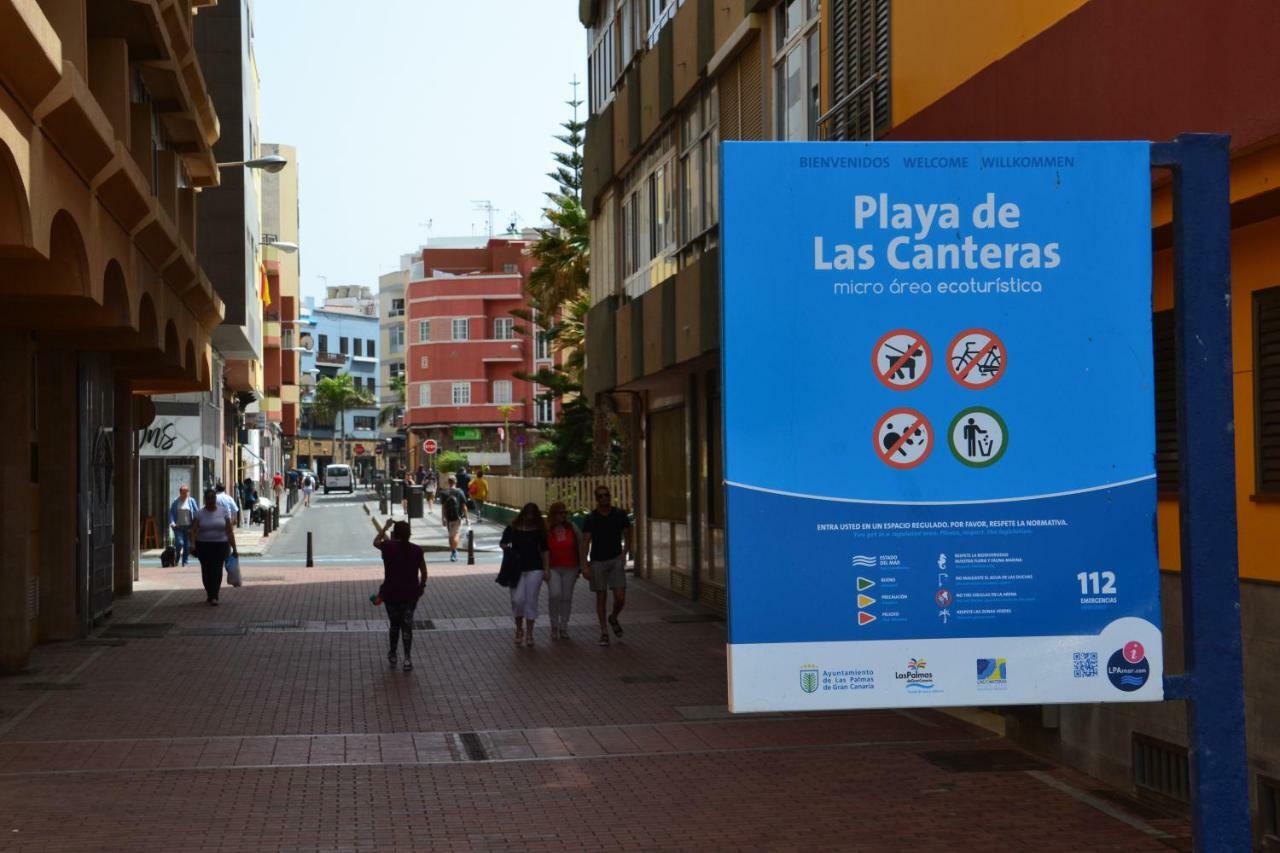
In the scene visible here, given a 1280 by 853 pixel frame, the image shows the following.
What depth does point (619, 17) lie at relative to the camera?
93.8ft

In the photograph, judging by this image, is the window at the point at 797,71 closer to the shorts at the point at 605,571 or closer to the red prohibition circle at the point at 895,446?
the shorts at the point at 605,571

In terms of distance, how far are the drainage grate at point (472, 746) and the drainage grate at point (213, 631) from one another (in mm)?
8544

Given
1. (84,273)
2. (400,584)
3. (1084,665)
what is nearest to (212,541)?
(400,584)

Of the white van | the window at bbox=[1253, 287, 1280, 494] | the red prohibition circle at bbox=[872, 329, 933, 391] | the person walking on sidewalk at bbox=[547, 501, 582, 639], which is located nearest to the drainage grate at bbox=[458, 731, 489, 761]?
the window at bbox=[1253, 287, 1280, 494]

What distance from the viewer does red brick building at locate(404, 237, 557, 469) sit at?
354 ft

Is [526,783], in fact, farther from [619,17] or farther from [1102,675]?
[619,17]

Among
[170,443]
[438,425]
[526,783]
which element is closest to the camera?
[526,783]

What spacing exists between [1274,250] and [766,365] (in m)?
5.19

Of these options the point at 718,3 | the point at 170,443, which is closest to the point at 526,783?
the point at 718,3

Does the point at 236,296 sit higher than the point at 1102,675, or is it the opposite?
the point at 236,296

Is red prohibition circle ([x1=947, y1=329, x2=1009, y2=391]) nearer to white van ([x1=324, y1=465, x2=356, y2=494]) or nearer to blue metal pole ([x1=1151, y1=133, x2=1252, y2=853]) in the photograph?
blue metal pole ([x1=1151, y1=133, x2=1252, y2=853])

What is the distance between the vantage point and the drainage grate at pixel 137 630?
68.7 feet

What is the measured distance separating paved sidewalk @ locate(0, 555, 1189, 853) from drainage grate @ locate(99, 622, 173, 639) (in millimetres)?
1454

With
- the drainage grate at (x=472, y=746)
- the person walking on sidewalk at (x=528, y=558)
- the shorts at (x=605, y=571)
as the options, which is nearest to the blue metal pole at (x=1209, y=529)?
the drainage grate at (x=472, y=746)
